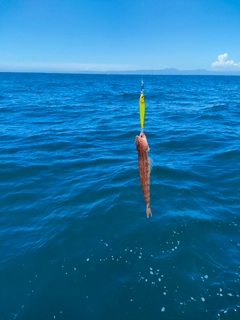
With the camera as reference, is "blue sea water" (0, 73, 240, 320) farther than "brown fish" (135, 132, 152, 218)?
Yes

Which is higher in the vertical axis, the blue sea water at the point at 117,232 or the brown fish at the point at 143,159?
the brown fish at the point at 143,159

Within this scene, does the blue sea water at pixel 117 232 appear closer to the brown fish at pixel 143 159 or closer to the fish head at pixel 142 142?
the brown fish at pixel 143 159

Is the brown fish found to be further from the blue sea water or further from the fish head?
the blue sea water

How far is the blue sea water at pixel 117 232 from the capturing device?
647 centimetres

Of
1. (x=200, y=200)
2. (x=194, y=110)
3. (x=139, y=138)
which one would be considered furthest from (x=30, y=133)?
(x=194, y=110)

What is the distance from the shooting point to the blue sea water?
6469 mm

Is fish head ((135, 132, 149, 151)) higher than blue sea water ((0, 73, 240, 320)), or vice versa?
fish head ((135, 132, 149, 151))

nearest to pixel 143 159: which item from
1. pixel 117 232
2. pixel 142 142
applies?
pixel 142 142

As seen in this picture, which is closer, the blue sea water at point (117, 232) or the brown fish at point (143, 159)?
the brown fish at point (143, 159)

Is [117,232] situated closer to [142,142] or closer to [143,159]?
[143,159]

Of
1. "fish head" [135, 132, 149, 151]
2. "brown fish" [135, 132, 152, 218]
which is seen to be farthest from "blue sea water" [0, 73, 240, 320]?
"fish head" [135, 132, 149, 151]

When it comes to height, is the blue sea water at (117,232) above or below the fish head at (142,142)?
below

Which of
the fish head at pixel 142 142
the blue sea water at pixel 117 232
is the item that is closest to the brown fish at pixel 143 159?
the fish head at pixel 142 142

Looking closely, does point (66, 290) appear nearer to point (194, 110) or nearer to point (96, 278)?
point (96, 278)
